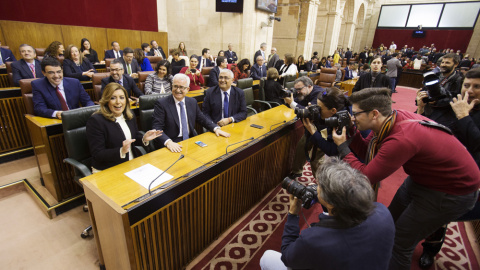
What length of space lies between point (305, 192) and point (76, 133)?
210 centimetres

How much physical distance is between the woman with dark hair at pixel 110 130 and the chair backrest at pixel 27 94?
1.47 m

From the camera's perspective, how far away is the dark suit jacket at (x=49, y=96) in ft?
8.68

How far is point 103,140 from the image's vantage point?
6.57ft

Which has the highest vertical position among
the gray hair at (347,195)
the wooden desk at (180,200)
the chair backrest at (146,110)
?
the gray hair at (347,195)

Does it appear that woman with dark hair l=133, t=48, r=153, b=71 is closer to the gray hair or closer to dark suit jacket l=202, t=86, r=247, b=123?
dark suit jacket l=202, t=86, r=247, b=123

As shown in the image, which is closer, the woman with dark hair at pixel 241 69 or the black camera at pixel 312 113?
the black camera at pixel 312 113

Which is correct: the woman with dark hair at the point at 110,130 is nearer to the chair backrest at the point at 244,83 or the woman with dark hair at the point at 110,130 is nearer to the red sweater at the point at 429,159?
the red sweater at the point at 429,159

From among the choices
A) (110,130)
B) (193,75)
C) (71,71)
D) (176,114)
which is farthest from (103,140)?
(71,71)

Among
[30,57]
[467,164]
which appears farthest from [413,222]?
[30,57]

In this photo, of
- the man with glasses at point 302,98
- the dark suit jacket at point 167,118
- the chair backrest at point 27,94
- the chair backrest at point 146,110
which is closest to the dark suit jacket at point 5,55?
the chair backrest at point 27,94

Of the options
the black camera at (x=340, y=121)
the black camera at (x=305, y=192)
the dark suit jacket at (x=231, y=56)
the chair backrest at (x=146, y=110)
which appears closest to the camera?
the black camera at (x=305, y=192)

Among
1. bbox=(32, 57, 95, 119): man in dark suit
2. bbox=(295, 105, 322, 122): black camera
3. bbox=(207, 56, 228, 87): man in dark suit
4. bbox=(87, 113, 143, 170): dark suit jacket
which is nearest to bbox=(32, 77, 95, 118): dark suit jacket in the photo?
bbox=(32, 57, 95, 119): man in dark suit

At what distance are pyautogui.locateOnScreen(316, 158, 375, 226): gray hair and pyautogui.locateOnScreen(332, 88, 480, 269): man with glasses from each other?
514 millimetres

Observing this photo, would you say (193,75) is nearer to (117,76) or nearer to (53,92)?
(117,76)
